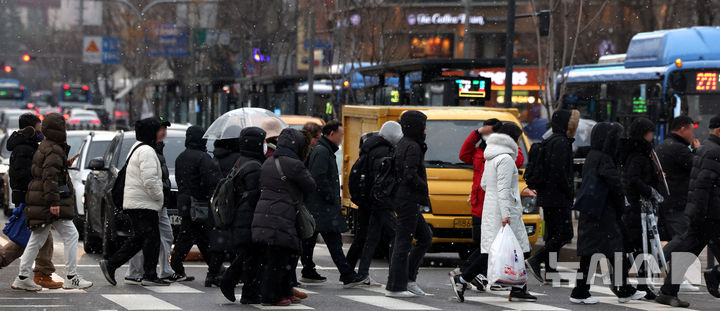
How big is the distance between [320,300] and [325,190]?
1.33 m

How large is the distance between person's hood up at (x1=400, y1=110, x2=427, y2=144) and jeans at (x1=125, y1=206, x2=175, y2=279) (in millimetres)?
2820

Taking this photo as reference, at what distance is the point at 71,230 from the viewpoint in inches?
481

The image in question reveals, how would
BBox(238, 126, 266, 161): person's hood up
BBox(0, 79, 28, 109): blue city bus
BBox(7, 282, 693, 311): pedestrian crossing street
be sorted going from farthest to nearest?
BBox(0, 79, 28, 109): blue city bus < BBox(238, 126, 266, 161): person's hood up < BBox(7, 282, 693, 311): pedestrian crossing street

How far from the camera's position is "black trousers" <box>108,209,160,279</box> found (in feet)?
40.2

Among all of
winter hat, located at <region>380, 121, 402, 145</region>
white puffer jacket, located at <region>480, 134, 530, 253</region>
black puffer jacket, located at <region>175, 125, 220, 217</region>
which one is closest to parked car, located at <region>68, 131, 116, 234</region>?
black puffer jacket, located at <region>175, 125, 220, 217</region>

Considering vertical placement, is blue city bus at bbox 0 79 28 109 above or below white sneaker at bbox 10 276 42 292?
above

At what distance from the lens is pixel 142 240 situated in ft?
40.2

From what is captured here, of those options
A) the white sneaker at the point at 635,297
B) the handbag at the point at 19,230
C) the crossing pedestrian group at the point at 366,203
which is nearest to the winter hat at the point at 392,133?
the crossing pedestrian group at the point at 366,203

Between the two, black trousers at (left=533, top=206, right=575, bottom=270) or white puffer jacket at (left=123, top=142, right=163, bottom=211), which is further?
black trousers at (left=533, top=206, right=575, bottom=270)

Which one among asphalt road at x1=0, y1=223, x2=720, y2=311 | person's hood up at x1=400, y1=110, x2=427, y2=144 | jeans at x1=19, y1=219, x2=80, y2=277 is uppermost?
person's hood up at x1=400, y1=110, x2=427, y2=144

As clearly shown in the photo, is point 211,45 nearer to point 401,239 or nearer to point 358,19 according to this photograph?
point 358,19

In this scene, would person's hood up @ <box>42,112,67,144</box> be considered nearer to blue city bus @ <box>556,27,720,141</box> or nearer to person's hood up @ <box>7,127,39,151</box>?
person's hood up @ <box>7,127,39,151</box>

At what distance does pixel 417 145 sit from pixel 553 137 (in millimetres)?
1650

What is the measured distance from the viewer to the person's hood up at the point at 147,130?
489 inches
